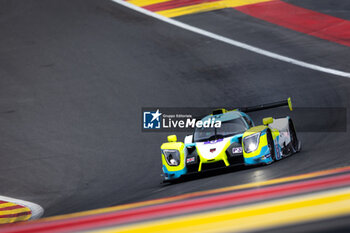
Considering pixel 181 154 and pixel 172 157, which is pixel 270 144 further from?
pixel 172 157

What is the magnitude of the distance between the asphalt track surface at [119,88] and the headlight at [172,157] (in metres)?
0.43

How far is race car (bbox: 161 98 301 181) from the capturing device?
30.4ft

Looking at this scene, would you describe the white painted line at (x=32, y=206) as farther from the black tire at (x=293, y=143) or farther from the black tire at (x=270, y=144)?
the black tire at (x=293, y=143)

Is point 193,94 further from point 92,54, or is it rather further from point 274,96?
point 92,54

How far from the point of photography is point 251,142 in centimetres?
925

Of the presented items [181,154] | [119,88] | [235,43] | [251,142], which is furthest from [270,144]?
[235,43]

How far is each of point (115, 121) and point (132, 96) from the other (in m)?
1.75

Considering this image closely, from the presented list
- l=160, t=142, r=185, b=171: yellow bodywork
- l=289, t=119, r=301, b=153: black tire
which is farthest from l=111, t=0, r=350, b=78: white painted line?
l=160, t=142, r=185, b=171: yellow bodywork

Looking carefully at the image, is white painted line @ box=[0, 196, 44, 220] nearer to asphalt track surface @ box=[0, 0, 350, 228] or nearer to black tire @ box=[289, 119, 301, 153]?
asphalt track surface @ box=[0, 0, 350, 228]

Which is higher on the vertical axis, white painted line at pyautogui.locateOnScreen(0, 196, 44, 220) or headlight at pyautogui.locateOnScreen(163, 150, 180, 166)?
headlight at pyautogui.locateOnScreen(163, 150, 180, 166)

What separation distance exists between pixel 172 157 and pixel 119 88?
23.2ft

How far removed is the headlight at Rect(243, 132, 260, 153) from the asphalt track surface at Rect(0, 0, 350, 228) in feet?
1.19

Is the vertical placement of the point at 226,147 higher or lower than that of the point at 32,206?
higher

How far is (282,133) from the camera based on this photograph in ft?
34.3
